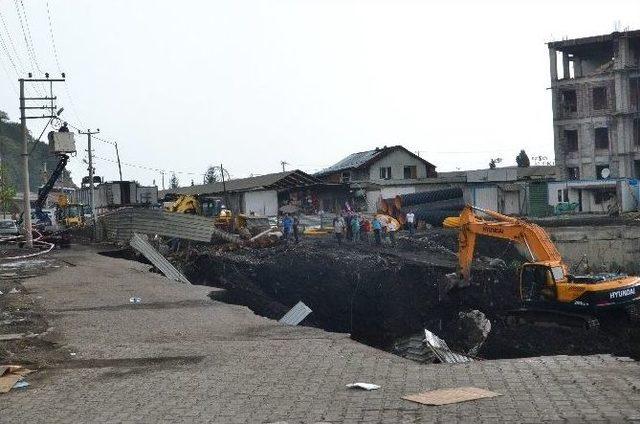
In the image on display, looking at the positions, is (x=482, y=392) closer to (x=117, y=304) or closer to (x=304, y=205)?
(x=117, y=304)

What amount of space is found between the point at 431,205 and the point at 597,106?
18.2 meters

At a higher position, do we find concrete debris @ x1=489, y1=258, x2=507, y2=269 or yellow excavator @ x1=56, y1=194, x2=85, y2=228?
yellow excavator @ x1=56, y1=194, x2=85, y2=228

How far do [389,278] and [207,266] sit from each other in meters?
6.88

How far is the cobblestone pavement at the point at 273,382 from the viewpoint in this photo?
7258 millimetres

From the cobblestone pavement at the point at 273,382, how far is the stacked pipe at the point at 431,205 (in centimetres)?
2802

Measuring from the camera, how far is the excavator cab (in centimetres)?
2053

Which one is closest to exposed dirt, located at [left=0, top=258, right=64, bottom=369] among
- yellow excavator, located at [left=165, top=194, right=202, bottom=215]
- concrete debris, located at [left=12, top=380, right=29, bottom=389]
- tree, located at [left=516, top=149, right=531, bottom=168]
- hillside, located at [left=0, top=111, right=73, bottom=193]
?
concrete debris, located at [left=12, top=380, right=29, bottom=389]

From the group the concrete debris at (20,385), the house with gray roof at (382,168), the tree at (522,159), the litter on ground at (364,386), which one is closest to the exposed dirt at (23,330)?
the concrete debris at (20,385)

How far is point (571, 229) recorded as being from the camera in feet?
113

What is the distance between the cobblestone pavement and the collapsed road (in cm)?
962

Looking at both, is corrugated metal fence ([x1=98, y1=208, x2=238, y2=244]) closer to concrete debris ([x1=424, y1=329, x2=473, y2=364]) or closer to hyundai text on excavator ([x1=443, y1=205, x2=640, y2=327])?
hyundai text on excavator ([x1=443, y1=205, x2=640, y2=327])

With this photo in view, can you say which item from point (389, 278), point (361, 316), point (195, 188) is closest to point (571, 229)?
point (389, 278)

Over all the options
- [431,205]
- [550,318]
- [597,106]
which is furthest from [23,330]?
[597,106]

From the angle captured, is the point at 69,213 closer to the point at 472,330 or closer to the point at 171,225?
the point at 171,225
